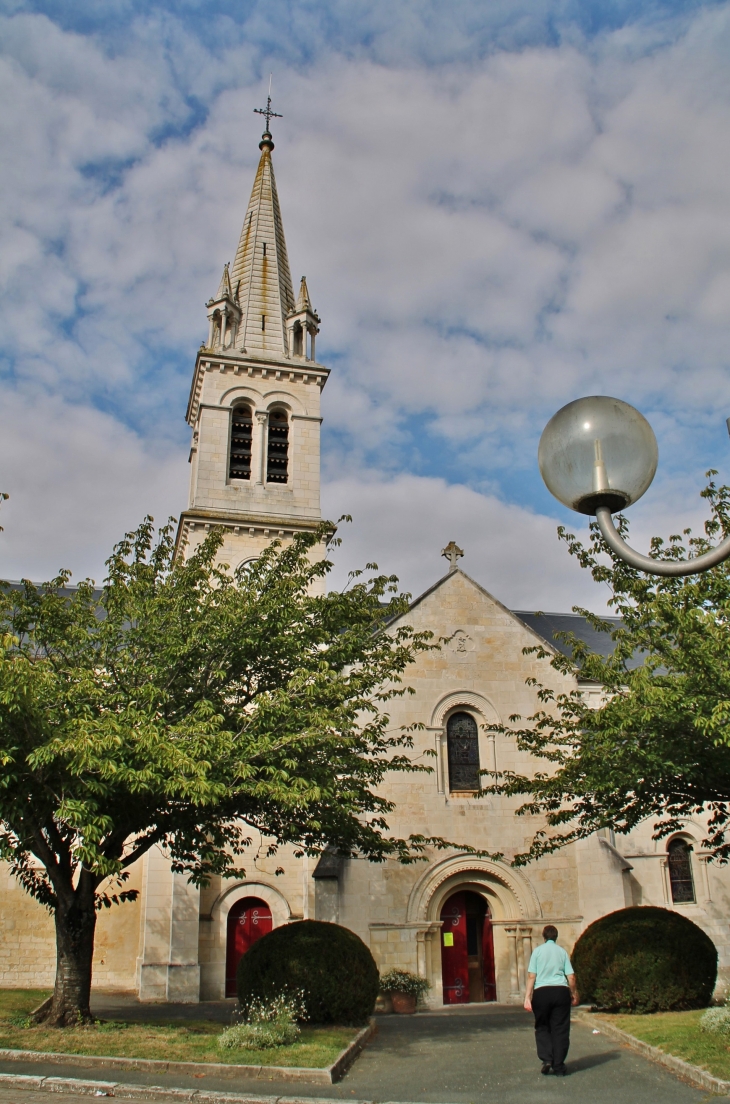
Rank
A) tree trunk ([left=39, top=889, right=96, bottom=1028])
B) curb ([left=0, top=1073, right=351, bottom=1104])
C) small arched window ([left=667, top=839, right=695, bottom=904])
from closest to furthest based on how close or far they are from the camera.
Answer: curb ([left=0, top=1073, right=351, bottom=1104]) < tree trunk ([left=39, top=889, right=96, bottom=1028]) < small arched window ([left=667, top=839, right=695, bottom=904])

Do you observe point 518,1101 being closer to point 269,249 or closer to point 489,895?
point 489,895

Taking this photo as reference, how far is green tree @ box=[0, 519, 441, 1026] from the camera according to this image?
1072 cm

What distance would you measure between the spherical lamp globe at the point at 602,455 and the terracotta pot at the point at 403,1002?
14.9m

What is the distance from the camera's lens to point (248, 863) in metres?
21.3

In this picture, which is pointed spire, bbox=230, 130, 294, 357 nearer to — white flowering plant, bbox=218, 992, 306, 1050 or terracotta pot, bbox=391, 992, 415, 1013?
terracotta pot, bbox=391, 992, 415, 1013

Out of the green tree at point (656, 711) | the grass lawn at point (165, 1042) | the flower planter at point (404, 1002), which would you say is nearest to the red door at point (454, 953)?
the flower planter at point (404, 1002)

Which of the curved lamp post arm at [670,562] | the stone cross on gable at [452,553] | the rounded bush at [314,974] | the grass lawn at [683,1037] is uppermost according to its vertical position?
the stone cross on gable at [452,553]

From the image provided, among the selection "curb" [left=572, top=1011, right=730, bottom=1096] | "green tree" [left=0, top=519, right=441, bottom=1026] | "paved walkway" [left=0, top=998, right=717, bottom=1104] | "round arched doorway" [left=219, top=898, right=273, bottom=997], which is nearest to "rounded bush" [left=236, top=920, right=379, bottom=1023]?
"paved walkway" [left=0, top=998, right=717, bottom=1104]

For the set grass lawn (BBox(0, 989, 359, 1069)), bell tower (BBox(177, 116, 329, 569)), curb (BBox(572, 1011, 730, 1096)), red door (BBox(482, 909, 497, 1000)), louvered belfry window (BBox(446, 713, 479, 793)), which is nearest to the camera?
curb (BBox(572, 1011, 730, 1096))

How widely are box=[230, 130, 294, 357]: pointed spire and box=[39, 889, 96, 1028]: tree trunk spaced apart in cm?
2009

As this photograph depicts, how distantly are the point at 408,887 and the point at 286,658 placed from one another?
7.03m

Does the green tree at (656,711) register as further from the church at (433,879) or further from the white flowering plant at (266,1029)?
the white flowering plant at (266,1029)

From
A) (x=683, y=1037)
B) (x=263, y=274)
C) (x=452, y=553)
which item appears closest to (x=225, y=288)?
(x=263, y=274)

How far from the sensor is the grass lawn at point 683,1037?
32.8ft
